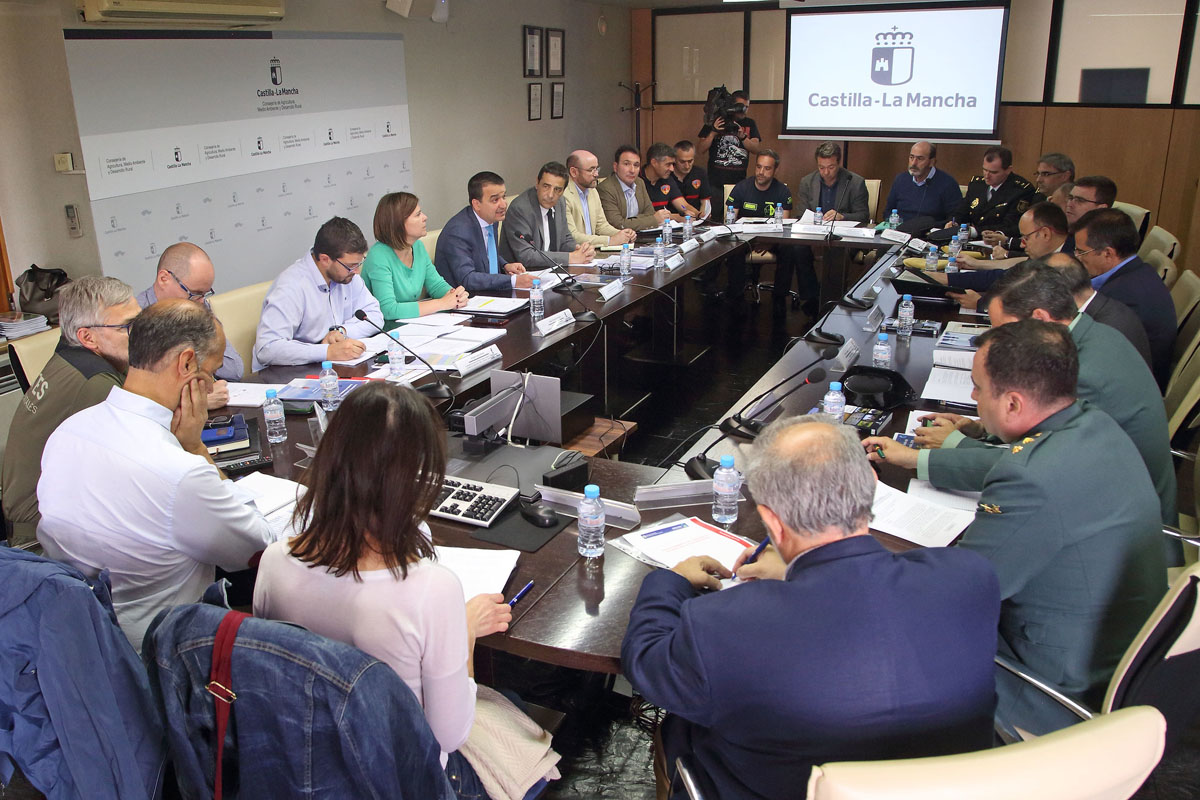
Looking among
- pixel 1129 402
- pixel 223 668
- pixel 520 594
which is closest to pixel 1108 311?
pixel 1129 402

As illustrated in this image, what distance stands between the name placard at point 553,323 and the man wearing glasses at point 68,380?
1585mm

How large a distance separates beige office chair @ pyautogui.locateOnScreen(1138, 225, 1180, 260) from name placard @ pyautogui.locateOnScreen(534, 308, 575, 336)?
3.17 meters

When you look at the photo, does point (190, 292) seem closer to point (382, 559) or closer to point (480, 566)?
point (480, 566)

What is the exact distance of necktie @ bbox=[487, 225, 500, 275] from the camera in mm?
4719

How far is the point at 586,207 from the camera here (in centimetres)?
596

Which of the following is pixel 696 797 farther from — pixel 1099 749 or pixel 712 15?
pixel 712 15

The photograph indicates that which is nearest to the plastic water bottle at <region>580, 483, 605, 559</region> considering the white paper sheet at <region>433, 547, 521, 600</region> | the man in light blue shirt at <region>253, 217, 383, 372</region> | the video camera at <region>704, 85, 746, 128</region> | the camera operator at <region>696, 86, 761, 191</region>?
the white paper sheet at <region>433, 547, 521, 600</region>

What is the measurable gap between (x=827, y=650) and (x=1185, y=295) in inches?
145

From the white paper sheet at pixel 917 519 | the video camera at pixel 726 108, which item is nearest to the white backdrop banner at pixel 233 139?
the video camera at pixel 726 108

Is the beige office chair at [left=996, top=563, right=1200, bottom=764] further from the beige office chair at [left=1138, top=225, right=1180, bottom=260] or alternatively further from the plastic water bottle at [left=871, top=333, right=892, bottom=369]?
the beige office chair at [left=1138, top=225, right=1180, bottom=260]

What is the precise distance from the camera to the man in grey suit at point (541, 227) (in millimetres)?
5051

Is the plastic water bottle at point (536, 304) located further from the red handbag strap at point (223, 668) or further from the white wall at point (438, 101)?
the red handbag strap at point (223, 668)

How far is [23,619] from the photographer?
146 centimetres

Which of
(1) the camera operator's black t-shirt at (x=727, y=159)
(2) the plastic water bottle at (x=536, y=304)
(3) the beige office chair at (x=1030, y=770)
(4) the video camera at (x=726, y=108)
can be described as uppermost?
(4) the video camera at (x=726, y=108)
